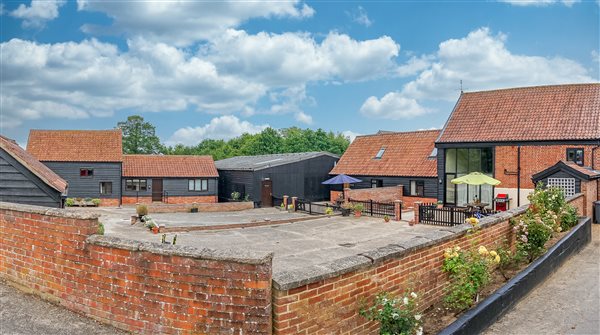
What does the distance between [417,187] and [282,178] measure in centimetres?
1161

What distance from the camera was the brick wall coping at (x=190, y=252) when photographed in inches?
155

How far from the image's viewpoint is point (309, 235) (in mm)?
19297

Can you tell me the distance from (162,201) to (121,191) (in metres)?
3.48

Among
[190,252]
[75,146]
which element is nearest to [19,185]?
[190,252]

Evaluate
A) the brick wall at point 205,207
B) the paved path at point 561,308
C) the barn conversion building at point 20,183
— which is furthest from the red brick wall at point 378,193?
the barn conversion building at point 20,183

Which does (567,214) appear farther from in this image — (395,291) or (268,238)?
(268,238)

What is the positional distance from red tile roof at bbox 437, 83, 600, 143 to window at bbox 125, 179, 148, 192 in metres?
25.0

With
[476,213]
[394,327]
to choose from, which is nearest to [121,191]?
[476,213]

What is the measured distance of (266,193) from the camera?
34.9 meters

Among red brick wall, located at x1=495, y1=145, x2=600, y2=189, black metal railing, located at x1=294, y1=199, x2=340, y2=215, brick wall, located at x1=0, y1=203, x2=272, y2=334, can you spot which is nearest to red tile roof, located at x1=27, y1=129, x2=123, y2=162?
black metal railing, located at x1=294, y1=199, x2=340, y2=215

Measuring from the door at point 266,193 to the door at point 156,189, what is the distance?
375 inches

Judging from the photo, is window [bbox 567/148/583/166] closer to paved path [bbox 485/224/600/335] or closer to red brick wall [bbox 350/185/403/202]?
red brick wall [bbox 350/185/403/202]

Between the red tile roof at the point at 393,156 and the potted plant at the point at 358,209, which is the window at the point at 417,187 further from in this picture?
the potted plant at the point at 358,209

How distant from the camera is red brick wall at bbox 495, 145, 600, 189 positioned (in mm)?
22234
